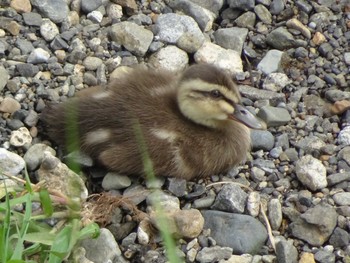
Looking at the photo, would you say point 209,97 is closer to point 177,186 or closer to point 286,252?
point 177,186

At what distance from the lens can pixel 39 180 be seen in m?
3.49

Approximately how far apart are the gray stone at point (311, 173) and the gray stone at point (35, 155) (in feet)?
3.19

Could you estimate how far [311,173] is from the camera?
3.66m

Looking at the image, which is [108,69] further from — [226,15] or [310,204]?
[310,204]

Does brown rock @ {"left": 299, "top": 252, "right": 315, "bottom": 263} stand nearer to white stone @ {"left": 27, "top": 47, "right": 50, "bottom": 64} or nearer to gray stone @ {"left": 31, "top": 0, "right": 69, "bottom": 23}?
white stone @ {"left": 27, "top": 47, "right": 50, "bottom": 64}

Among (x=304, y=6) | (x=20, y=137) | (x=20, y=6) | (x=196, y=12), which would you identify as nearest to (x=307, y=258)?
(x=20, y=137)

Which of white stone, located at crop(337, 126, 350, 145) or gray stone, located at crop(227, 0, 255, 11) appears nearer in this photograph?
white stone, located at crop(337, 126, 350, 145)

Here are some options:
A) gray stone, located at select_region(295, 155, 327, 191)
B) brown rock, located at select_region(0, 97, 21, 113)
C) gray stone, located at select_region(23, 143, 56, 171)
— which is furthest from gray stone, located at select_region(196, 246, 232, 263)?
brown rock, located at select_region(0, 97, 21, 113)

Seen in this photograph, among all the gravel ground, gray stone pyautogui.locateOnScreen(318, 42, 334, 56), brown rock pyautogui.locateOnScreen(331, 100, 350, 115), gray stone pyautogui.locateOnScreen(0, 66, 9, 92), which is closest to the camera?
Answer: the gravel ground

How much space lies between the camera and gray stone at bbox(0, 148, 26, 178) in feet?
11.5

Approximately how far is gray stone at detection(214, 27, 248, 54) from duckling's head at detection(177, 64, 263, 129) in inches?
29.7

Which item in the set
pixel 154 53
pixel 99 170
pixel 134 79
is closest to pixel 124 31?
pixel 154 53

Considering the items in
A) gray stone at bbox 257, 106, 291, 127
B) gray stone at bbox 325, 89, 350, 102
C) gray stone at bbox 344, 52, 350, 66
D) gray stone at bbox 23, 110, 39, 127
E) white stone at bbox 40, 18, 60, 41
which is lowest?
gray stone at bbox 23, 110, 39, 127

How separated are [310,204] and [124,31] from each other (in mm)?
1225
